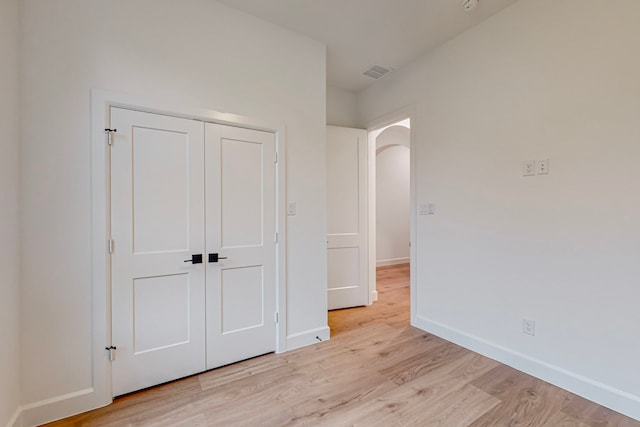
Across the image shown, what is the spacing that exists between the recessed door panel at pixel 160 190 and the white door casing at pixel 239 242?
19 cm

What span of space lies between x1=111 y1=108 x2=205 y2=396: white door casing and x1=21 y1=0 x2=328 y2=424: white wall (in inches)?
6.3

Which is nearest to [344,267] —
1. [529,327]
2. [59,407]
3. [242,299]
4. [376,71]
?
[242,299]

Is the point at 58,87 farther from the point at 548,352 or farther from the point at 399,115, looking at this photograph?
the point at 548,352

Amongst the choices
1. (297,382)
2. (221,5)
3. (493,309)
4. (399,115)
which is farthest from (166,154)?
(493,309)

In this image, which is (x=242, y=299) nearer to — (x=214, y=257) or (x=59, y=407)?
(x=214, y=257)

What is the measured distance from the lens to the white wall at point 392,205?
6668 mm

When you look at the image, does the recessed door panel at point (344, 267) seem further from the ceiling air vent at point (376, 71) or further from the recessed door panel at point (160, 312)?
the ceiling air vent at point (376, 71)

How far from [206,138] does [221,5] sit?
1.13m

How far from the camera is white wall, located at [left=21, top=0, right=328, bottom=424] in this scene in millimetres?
1657

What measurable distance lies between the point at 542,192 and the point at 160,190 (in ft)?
9.70

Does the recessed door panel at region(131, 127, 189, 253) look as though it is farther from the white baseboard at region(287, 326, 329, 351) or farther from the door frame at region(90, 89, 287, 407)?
the white baseboard at region(287, 326, 329, 351)

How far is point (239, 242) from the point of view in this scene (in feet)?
Answer: 7.82

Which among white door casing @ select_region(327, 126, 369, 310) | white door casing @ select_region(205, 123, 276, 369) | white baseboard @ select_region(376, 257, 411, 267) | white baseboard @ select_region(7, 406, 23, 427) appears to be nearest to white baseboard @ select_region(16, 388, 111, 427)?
white baseboard @ select_region(7, 406, 23, 427)

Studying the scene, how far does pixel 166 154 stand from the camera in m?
2.06
